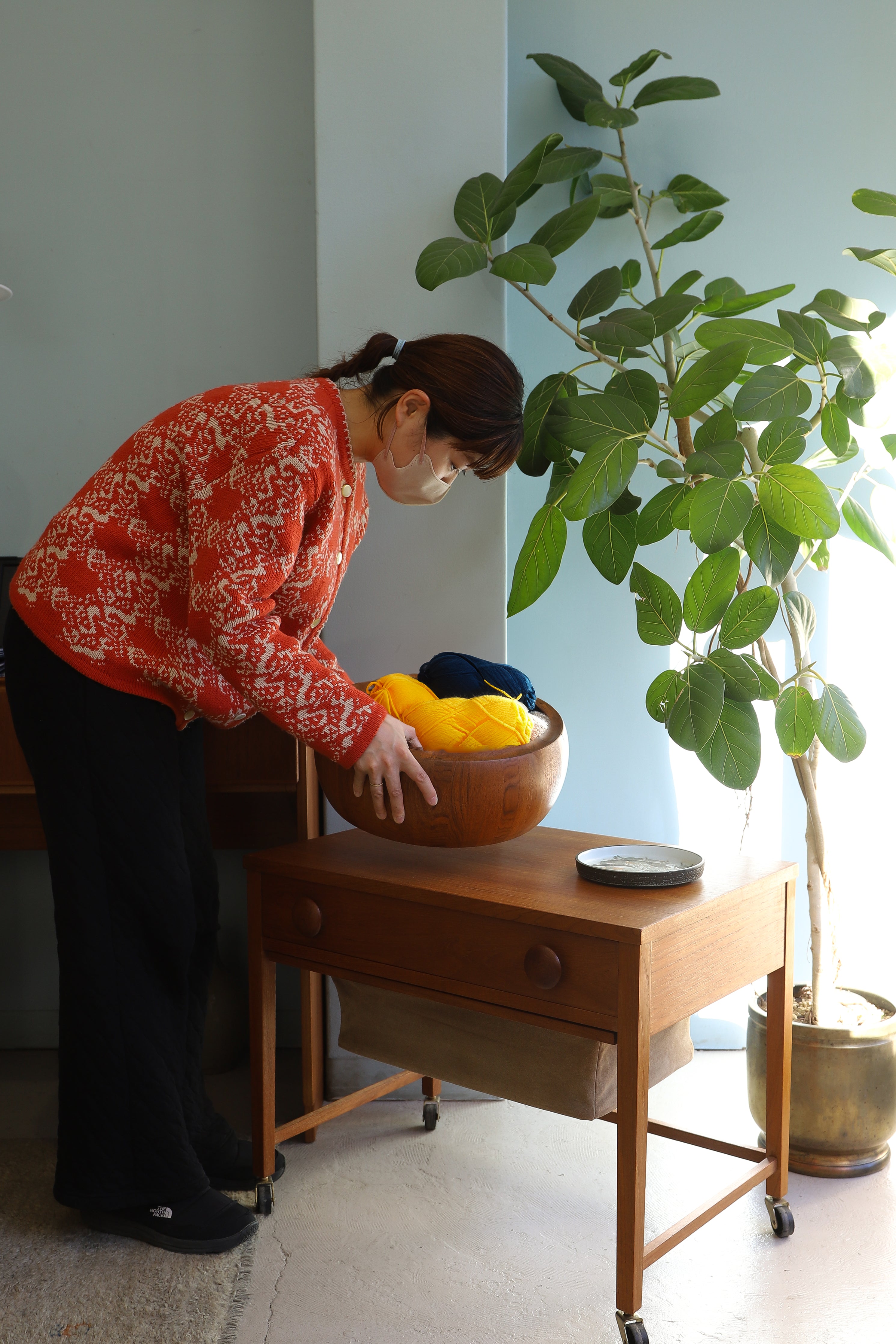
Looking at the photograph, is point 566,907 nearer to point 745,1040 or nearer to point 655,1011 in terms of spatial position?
point 655,1011

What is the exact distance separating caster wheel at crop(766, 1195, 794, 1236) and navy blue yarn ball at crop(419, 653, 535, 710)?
0.81 meters

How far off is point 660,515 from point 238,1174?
122 centimetres

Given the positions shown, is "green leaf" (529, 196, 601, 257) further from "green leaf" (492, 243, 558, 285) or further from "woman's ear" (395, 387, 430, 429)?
"woman's ear" (395, 387, 430, 429)

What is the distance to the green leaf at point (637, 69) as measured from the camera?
1777mm

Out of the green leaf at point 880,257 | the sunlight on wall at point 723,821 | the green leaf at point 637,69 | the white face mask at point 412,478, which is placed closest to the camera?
the white face mask at point 412,478

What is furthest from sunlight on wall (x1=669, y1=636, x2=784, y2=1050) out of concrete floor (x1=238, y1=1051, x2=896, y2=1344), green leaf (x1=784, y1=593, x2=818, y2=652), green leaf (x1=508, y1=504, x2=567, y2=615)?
green leaf (x1=508, y1=504, x2=567, y2=615)

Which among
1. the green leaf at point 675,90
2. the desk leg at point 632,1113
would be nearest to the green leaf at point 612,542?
the desk leg at point 632,1113

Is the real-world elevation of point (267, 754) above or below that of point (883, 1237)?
above

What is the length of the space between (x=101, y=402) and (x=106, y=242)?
32 cm

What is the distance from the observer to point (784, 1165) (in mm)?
1517

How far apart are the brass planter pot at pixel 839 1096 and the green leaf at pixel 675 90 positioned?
5.21 feet

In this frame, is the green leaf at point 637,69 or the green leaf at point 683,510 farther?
the green leaf at point 637,69

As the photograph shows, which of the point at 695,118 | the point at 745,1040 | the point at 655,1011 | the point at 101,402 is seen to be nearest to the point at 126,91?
the point at 101,402

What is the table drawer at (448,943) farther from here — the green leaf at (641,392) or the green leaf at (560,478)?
the green leaf at (641,392)
